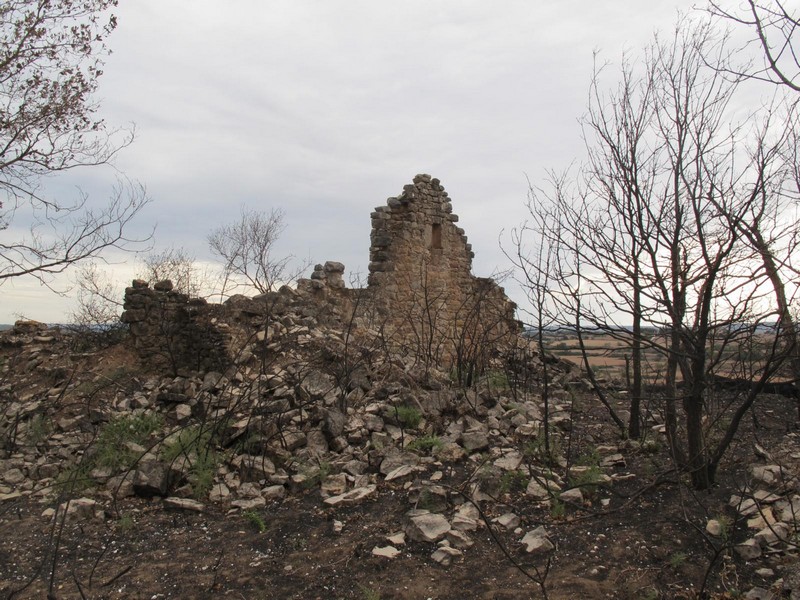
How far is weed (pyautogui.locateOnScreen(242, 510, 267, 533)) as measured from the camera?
4770 mm

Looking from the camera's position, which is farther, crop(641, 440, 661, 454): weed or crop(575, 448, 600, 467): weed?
crop(641, 440, 661, 454): weed

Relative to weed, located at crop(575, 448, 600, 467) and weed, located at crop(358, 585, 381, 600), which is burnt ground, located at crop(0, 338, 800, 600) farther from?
weed, located at crop(575, 448, 600, 467)

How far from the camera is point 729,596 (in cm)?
350

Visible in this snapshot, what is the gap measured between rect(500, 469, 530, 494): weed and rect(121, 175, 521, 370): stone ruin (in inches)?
129

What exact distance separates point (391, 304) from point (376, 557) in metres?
7.62

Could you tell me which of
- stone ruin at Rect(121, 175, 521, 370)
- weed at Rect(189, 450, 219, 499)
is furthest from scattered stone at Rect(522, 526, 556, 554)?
stone ruin at Rect(121, 175, 521, 370)

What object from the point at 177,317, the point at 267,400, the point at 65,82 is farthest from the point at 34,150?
the point at 267,400

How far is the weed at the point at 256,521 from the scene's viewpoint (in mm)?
4770

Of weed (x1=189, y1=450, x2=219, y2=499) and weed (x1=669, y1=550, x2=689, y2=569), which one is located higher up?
weed (x1=189, y1=450, x2=219, y2=499)

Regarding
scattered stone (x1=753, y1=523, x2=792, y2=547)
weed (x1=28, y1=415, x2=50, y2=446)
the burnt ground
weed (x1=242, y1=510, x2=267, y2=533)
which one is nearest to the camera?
the burnt ground

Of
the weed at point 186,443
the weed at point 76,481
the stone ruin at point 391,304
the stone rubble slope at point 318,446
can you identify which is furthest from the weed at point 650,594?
the stone ruin at point 391,304

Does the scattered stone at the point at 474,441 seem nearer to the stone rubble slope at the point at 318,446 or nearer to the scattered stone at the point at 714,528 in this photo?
the stone rubble slope at the point at 318,446

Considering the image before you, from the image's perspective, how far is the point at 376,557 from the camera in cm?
424

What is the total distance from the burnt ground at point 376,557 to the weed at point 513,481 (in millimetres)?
63
